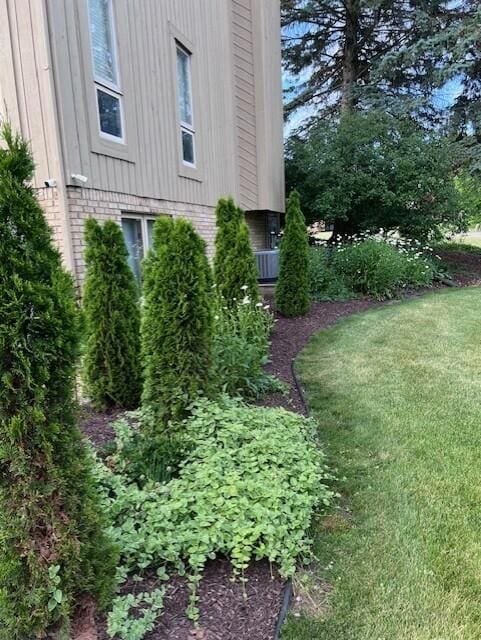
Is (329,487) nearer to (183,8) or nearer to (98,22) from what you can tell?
(98,22)

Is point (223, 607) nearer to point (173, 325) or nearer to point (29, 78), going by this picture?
point (173, 325)

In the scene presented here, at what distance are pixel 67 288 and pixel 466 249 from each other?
60.7 feet

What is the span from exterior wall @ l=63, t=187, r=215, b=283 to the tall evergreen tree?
11.4 m

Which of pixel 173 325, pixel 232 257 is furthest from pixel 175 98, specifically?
pixel 173 325

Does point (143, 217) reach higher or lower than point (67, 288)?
higher

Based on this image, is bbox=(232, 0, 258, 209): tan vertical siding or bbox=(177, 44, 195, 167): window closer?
bbox=(177, 44, 195, 167): window

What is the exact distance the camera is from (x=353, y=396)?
4.40 meters

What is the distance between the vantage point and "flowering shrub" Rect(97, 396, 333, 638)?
209 cm

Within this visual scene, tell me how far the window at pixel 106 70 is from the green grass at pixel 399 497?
3765 millimetres

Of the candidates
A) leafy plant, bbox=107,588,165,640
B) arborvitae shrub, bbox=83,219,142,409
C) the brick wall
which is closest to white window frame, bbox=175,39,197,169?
the brick wall

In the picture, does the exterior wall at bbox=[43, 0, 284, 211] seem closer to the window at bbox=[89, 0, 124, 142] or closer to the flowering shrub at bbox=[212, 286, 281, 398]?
the window at bbox=[89, 0, 124, 142]

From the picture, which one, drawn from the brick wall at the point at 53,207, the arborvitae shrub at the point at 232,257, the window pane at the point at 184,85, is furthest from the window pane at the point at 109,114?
the window pane at the point at 184,85

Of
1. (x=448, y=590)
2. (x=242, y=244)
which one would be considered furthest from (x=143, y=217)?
(x=448, y=590)

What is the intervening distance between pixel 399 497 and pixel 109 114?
525cm
